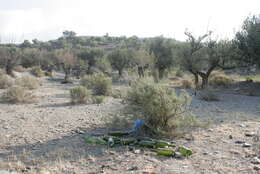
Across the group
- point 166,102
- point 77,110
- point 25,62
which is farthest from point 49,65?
point 166,102

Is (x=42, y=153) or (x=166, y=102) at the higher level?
(x=166, y=102)

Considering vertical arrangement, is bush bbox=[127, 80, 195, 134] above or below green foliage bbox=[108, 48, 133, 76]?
below

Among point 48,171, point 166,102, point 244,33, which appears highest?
point 244,33

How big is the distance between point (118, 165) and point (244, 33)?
51.5 feet

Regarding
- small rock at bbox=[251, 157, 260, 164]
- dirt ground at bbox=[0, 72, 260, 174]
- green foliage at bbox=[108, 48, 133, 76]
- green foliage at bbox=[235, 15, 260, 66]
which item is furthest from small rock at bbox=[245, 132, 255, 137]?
green foliage at bbox=[108, 48, 133, 76]

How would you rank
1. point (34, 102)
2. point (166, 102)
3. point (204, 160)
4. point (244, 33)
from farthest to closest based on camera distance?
point (244, 33) → point (34, 102) → point (166, 102) → point (204, 160)

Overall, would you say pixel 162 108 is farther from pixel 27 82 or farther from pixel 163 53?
pixel 163 53

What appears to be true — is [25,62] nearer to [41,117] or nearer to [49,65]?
[49,65]

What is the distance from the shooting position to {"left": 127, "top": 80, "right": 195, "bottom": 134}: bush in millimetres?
5747

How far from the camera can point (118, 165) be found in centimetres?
433

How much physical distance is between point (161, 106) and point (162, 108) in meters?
0.05

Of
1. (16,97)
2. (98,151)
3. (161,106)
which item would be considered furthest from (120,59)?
(98,151)

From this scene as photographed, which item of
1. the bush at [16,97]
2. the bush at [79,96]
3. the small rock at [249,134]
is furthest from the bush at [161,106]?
the bush at [16,97]

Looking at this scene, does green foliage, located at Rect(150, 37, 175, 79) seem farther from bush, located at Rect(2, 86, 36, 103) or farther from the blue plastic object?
the blue plastic object
